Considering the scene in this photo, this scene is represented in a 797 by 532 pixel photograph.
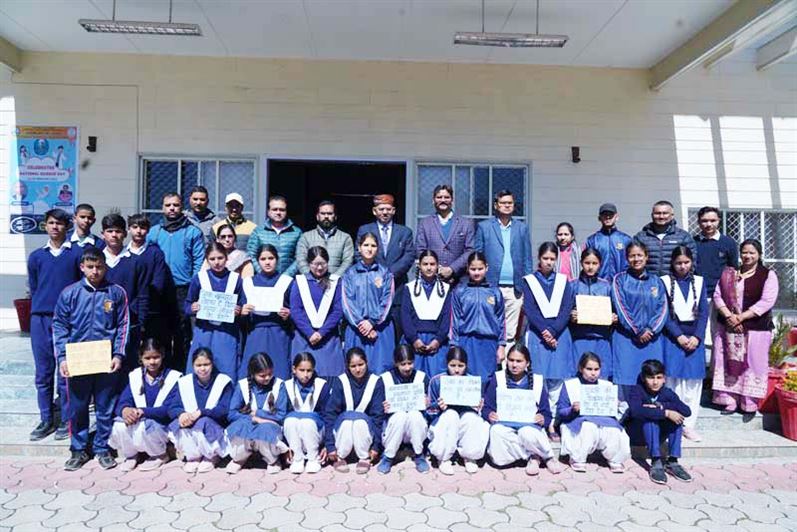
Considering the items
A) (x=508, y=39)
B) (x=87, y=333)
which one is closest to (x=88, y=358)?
(x=87, y=333)

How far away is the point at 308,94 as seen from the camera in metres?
6.82

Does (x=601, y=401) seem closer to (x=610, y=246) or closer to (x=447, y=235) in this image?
(x=610, y=246)

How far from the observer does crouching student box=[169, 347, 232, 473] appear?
3975 millimetres

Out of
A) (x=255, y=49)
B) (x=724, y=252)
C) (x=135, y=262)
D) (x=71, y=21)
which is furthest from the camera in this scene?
(x=255, y=49)

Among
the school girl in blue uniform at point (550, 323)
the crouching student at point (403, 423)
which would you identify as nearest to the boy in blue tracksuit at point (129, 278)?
the crouching student at point (403, 423)

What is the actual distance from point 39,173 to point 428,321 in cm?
515

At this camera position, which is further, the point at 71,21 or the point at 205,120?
the point at 205,120

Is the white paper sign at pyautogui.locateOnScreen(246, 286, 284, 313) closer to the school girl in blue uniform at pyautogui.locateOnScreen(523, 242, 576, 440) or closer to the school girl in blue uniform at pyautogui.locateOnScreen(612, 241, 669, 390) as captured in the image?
the school girl in blue uniform at pyautogui.locateOnScreen(523, 242, 576, 440)

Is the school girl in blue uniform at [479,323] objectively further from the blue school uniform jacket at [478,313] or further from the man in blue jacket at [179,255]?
the man in blue jacket at [179,255]

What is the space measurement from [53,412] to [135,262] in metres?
1.35

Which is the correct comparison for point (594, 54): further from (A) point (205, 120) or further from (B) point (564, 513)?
(B) point (564, 513)

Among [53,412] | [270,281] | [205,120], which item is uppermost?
[205,120]

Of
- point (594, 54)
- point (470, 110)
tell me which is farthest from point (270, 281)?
point (594, 54)

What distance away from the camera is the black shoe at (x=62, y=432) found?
432 cm
